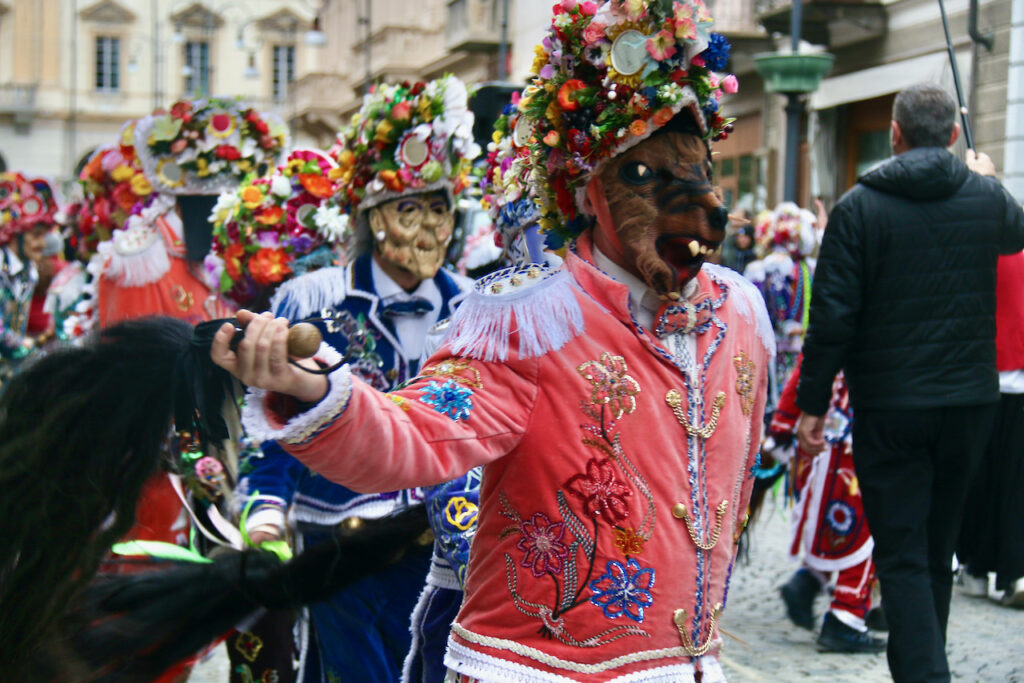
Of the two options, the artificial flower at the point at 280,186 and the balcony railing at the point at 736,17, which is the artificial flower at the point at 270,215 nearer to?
the artificial flower at the point at 280,186

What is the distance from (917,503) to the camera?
4465mm

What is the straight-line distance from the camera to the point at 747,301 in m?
2.85

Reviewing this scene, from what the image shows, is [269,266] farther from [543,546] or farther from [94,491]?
[543,546]

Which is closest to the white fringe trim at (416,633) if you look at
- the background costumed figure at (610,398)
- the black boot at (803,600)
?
the background costumed figure at (610,398)

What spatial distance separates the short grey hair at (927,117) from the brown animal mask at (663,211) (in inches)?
91.1

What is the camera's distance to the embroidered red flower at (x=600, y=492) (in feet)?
8.15

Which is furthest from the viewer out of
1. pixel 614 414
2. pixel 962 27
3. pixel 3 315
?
pixel 962 27

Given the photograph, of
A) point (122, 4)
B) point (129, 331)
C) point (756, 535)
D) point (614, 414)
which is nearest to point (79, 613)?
point (129, 331)

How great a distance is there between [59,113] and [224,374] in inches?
2299

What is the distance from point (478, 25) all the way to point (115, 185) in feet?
79.5

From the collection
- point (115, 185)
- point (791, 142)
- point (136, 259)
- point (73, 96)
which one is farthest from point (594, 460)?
point (73, 96)

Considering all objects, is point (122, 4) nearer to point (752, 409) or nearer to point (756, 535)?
point (756, 535)

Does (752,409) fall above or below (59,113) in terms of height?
below

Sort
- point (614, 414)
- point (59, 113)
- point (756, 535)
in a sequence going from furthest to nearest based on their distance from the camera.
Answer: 1. point (59, 113)
2. point (756, 535)
3. point (614, 414)
